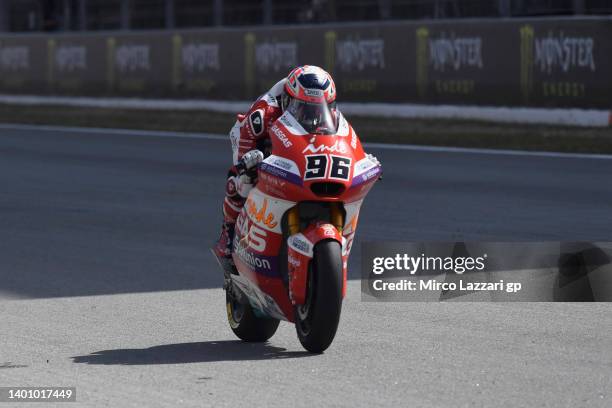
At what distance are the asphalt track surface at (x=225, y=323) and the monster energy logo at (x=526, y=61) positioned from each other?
6.10m

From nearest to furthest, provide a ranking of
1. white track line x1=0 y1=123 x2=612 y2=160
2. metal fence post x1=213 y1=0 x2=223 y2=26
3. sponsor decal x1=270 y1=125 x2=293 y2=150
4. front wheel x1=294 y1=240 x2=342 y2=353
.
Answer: front wheel x1=294 y1=240 x2=342 y2=353, sponsor decal x1=270 y1=125 x2=293 y2=150, white track line x1=0 y1=123 x2=612 y2=160, metal fence post x1=213 y1=0 x2=223 y2=26

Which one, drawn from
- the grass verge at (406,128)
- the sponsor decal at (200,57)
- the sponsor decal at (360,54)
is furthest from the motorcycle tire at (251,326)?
the sponsor decal at (200,57)

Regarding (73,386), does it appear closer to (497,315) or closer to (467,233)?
(497,315)

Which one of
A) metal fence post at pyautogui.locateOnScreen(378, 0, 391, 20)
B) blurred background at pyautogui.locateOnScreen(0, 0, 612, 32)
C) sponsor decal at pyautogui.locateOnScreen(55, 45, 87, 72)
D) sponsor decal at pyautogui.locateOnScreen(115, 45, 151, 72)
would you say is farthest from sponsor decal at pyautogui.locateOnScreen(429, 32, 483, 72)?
sponsor decal at pyautogui.locateOnScreen(55, 45, 87, 72)

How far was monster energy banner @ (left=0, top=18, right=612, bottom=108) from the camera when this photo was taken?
22.1 meters

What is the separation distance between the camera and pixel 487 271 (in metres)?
9.73

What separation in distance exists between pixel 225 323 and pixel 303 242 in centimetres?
156

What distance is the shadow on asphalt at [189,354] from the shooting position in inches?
277

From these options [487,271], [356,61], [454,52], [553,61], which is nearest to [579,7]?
[454,52]

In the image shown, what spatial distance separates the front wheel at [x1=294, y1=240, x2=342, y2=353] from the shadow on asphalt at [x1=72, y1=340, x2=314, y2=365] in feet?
0.69

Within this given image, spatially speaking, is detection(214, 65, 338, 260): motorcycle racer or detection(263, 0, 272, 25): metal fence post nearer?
detection(214, 65, 338, 260): motorcycle racer

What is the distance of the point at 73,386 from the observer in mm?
6414

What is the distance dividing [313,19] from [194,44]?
356cm

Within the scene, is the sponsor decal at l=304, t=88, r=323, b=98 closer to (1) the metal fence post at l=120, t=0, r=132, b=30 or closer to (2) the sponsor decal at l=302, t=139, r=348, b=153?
(2) the sponsor decal at l=302, t=139, r=348, b=153
